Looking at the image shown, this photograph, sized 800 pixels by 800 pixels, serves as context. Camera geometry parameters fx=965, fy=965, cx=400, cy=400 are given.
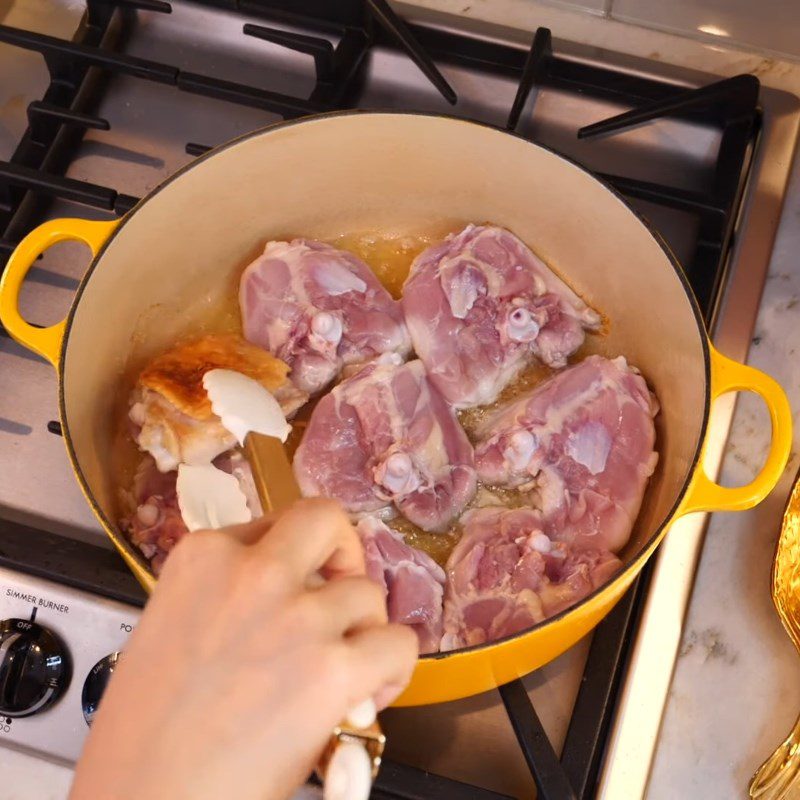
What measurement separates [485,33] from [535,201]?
30 cm

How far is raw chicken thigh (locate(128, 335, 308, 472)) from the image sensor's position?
1245mm

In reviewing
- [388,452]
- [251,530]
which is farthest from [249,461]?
[251,530]

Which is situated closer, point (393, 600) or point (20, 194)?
point (393, 600)

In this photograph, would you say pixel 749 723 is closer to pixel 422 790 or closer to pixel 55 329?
pixel 422 790

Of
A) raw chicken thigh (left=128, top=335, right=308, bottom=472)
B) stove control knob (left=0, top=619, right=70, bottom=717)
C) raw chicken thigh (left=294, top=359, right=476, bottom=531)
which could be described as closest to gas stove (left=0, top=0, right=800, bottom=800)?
stove control knob (left=0, top=619, right=70, bottom=717)

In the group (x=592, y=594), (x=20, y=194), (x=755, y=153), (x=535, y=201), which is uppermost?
(x=755, y=153)

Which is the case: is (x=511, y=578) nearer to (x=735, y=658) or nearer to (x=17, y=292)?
(x=735, y=658)

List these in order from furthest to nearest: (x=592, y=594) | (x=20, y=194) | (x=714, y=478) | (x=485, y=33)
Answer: (x=485, y=33)
(x=20, y=194)
(x=714, y=478)
(x=592, y=594)

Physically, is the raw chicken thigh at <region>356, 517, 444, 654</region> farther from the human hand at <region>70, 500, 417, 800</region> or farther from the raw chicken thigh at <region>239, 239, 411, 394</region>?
the human hand at <region>70, 500, 417, 800</region>

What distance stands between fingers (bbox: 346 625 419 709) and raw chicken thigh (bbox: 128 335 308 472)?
25.4 inches

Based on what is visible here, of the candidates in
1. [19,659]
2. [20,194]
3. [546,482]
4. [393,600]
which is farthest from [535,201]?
[19,659]

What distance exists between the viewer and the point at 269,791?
1.95 feet

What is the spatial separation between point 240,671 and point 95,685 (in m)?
0.54

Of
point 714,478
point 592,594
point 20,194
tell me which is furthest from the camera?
point 20,194
